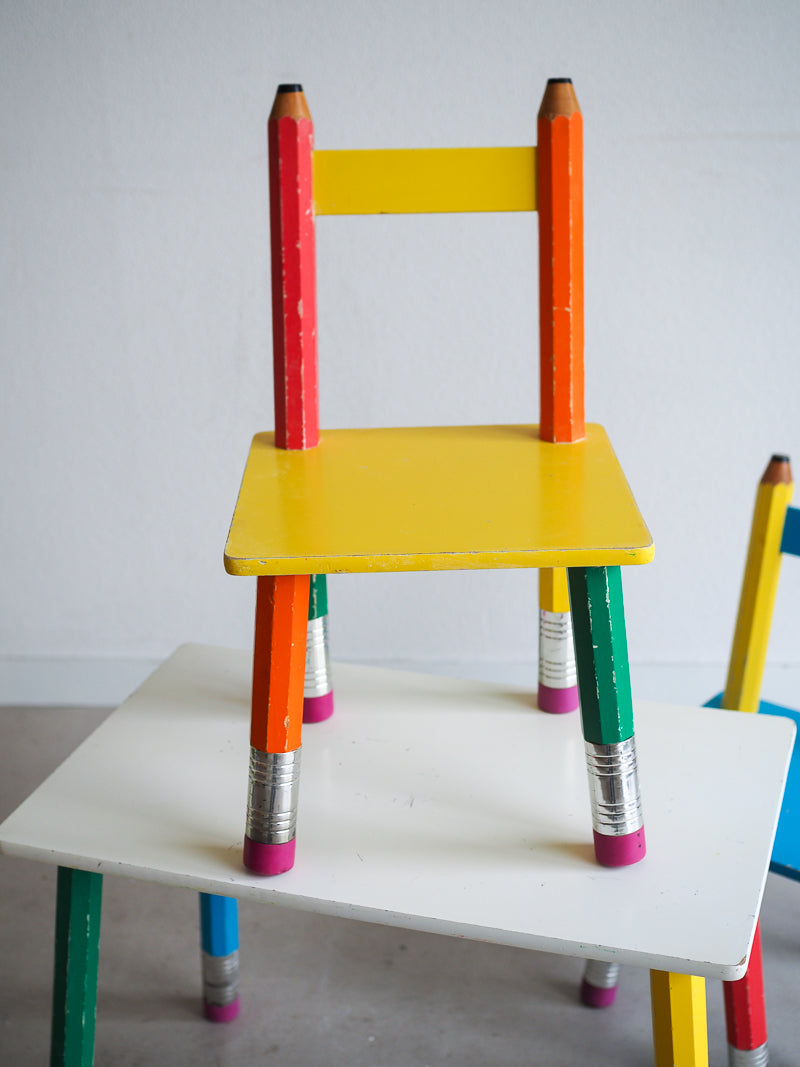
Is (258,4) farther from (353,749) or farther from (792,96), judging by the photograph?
(353,749)

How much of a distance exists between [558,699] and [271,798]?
0.36 m

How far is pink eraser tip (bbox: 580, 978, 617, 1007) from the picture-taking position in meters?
1.41

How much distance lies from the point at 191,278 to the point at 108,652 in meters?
0.77

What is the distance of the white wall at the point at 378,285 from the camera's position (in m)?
1.77

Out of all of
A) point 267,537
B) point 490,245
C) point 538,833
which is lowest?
point 538,833

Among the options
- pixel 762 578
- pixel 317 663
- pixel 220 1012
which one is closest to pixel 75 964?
pixel 317 663

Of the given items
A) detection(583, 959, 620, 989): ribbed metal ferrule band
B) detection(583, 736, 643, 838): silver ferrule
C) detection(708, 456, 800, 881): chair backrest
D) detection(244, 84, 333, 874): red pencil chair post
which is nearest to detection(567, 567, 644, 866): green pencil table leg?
detection(583, 736, 643, 838): silver ferrule

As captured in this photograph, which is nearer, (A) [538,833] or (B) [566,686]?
(A) [538,833]

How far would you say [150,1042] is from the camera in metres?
1.36

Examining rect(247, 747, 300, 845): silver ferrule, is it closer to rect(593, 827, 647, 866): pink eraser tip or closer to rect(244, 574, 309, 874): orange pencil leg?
rect(244, 574, 309, 874): orange pencil leg

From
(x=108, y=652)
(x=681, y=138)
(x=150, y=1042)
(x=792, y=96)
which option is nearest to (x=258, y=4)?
(x=681, y=138)

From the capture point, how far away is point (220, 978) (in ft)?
4.52

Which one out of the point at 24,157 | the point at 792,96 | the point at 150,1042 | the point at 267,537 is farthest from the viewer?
the point at 24,157

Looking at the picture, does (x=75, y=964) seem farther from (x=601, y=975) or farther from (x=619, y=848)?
(x=601, y=975)
